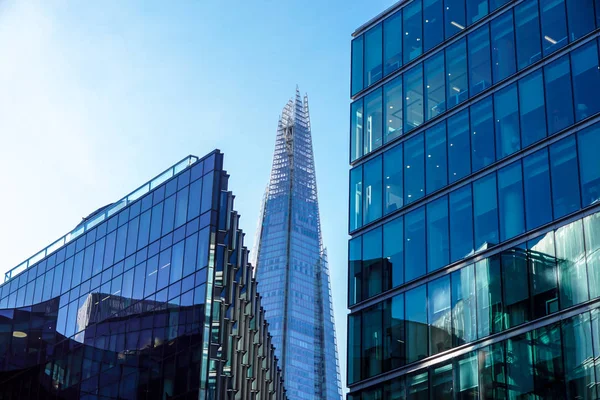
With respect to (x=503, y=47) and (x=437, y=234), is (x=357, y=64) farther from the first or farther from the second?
(x=437, y=234)

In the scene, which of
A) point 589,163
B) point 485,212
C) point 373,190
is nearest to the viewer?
point 589,163

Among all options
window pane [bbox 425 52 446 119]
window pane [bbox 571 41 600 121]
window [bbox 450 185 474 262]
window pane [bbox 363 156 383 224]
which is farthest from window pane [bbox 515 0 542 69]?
window pane [bbox 363 156 383 224]

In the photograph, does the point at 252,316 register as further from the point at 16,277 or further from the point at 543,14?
the point at 543,14

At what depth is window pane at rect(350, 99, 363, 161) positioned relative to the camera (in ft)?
170

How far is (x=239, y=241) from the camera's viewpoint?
61656mm

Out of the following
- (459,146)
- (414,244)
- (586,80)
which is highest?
(586,80)

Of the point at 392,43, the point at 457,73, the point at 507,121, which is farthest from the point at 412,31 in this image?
the point at 507,121

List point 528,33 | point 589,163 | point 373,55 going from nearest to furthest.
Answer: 1. point 589,163
2. point 528,33
3. point 373,55

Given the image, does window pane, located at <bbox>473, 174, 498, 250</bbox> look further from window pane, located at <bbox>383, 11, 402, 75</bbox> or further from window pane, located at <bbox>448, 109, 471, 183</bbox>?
window pane, located at <bbox>383, 11, 402, 75</bbox>

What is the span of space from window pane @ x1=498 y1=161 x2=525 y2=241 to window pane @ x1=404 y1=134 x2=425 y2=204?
4.76 meters

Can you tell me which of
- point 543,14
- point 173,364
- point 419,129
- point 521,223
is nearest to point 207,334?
point 173,364

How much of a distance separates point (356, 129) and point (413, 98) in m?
3.91

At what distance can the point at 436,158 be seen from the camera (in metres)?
46.8

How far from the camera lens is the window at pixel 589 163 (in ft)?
128
